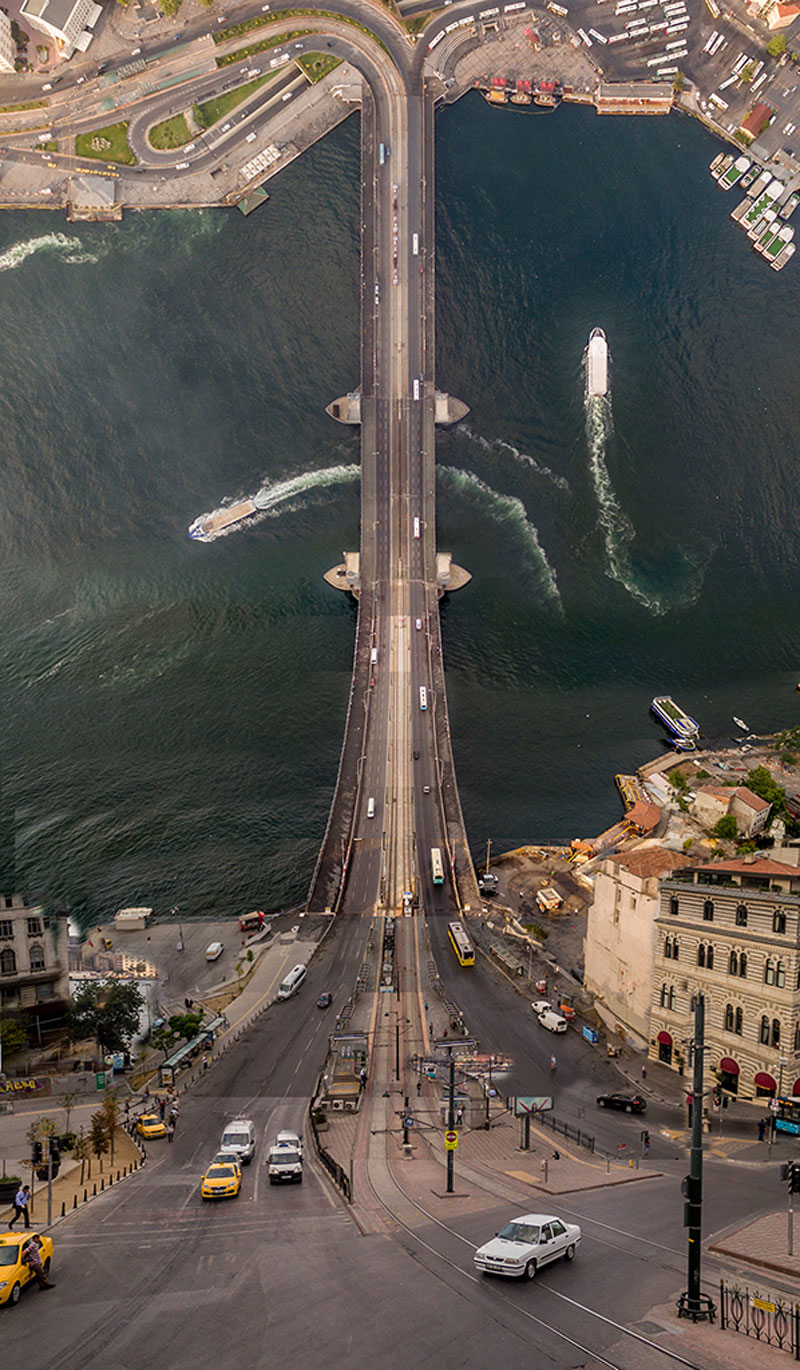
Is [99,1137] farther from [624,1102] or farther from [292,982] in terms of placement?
[292,982]

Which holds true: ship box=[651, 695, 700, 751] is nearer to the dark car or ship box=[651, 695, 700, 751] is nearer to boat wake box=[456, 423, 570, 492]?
boat wake box=[456, 423, 570, 492]

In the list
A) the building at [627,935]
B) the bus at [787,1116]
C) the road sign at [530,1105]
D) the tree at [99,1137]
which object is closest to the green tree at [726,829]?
the building at [627,935]

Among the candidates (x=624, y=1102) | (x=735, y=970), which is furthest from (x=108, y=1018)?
(x=735, y=970)

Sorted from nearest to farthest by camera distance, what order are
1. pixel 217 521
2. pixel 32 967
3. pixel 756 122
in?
pixel 32 967 < pixel 217 521 < pixel 756 122

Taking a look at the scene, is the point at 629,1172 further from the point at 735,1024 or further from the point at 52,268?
the point at 52,268

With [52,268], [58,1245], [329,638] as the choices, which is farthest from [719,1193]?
[52,268]

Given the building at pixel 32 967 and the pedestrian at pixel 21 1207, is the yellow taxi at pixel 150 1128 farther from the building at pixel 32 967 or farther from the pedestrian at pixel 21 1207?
the building at pixel 32 967

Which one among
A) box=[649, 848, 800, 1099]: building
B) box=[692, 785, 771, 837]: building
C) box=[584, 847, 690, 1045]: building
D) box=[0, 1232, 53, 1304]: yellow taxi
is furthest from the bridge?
box=[0, 1232, 53, 1304]: yellow taxi
